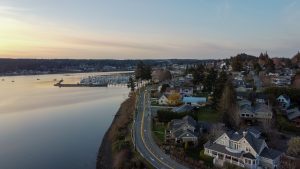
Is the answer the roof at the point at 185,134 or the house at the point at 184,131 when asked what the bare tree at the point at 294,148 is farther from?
the roof at the point at 185,134

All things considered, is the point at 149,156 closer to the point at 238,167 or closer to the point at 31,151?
the point at 238,167

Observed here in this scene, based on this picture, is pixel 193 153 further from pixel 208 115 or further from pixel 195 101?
pixel 195 101

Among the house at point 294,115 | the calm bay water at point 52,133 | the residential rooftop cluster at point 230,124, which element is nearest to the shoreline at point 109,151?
the calm bay water at point 52,133

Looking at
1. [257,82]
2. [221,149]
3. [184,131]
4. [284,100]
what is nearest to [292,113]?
[284,100]

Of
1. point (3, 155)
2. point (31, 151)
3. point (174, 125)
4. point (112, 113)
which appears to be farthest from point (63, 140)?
point (112, 113)

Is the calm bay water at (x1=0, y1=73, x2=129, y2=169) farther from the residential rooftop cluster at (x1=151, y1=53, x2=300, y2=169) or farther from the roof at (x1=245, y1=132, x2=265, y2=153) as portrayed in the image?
the roof at (x1=245, y1=132, x2=265, y2=153)

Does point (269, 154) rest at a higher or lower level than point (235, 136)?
lower

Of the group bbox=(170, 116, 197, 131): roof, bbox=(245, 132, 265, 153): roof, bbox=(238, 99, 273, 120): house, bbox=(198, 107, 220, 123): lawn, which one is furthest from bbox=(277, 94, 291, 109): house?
bbox=(245, 132, 265, 153): roof
